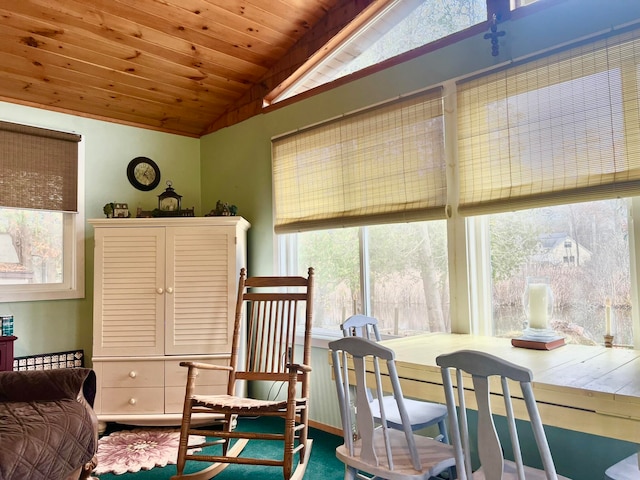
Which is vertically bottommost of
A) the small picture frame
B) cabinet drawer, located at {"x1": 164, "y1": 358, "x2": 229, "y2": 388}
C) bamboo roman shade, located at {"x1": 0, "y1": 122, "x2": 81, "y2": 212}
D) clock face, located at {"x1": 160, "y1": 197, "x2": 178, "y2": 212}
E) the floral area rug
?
the floral area rug

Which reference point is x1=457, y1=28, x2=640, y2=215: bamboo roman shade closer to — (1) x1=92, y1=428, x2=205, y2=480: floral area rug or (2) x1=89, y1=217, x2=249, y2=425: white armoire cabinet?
(2) x1=89, y1=217, x2=249, y2=425: white armoire cabinet

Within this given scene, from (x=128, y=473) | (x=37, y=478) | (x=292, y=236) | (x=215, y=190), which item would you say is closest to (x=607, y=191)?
(x=292, y=236)

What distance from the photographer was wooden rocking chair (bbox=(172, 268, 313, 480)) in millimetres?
2172

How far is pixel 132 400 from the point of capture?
10.2 feet

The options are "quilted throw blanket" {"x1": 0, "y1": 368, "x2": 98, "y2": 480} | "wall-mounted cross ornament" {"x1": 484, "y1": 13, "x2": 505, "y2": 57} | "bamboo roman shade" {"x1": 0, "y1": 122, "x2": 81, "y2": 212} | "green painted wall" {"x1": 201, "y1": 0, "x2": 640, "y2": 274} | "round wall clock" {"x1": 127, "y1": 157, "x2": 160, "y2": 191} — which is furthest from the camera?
"round wall clock" {"x1": 127, "y1": 157, "x2": 160, "y2": 191}

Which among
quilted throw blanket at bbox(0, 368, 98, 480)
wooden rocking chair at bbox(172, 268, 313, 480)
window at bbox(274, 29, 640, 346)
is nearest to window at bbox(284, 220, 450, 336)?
window at bbox(274, 29, 640, 346)

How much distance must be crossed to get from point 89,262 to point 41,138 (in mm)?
947

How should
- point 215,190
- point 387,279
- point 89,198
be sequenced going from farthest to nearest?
point 215,190
point 89,198
point 387,279

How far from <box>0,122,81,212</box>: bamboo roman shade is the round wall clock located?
418 mm

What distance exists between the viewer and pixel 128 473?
8.31 feet

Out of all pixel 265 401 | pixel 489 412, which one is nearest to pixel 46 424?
pixel 265 401

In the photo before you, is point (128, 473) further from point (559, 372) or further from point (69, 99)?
point (69, 99)

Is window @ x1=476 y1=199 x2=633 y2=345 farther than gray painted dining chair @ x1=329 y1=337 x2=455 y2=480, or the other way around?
window @ x1=476 y1=199 x2=633 y2=345

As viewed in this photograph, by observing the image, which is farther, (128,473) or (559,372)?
(128,473)
